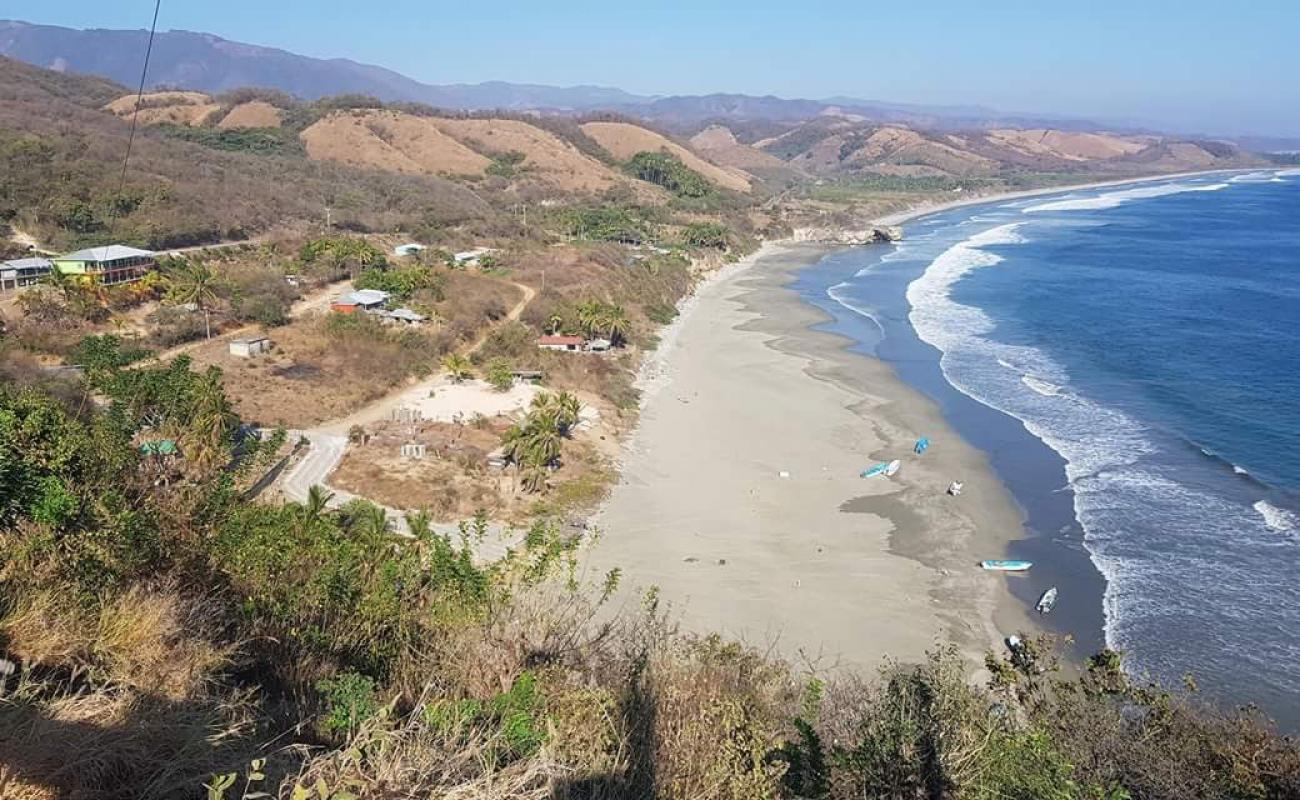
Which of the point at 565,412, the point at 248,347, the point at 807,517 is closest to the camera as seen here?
the point at 807,517

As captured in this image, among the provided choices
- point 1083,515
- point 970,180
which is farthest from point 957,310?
point 970,180

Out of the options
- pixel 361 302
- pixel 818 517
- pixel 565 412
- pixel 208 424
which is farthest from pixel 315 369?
pixel 818 517

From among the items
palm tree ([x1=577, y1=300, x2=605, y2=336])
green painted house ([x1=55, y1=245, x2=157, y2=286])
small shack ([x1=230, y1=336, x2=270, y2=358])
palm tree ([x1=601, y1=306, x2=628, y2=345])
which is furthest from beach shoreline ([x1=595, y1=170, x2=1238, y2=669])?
green painted house ([x1=55, y1=245, x2=157, y2=286])

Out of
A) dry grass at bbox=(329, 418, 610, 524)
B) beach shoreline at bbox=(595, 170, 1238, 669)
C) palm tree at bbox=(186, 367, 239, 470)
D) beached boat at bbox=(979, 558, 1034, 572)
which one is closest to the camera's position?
beach shoreline at bbox=(595, 170, 1238, 669)

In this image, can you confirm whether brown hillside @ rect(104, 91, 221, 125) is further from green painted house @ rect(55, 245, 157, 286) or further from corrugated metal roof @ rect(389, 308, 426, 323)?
corrugated metal roof @ rect(389, 308, 426, 323)

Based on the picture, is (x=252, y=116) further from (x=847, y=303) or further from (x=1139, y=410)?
(x=1139, y=410)

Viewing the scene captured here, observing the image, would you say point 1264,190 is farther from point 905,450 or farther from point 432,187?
point 905,450
